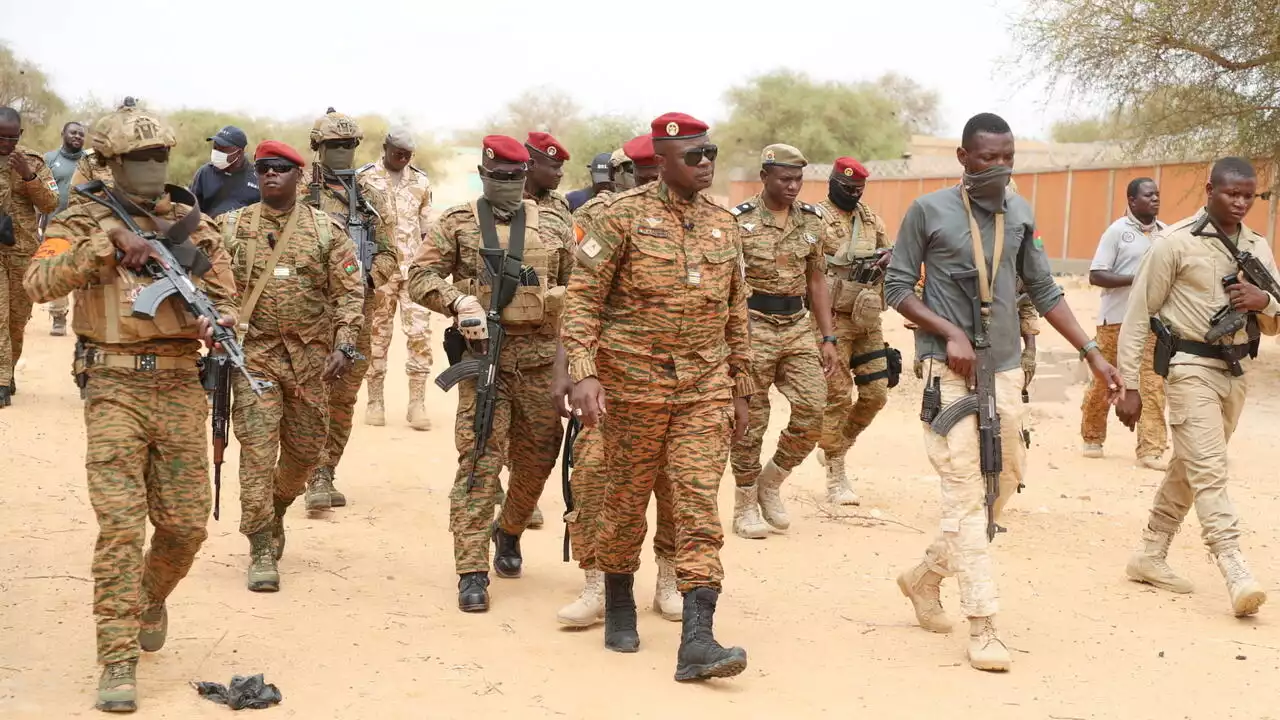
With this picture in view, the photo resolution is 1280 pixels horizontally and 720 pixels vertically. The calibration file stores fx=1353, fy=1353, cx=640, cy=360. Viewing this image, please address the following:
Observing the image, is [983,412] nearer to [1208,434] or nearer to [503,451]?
[1208,434]

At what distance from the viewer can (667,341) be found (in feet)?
18.9

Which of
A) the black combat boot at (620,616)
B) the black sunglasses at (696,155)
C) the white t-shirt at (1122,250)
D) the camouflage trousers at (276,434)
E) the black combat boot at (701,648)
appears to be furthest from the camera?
the white t-shirt at (1122,250)

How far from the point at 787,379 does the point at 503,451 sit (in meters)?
2.33

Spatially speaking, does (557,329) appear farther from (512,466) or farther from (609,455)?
(609,455)

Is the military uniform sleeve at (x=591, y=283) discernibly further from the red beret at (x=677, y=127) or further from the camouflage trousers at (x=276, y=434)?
the camouflage trousers at (x=276, y=434)

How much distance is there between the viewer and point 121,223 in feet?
17.4

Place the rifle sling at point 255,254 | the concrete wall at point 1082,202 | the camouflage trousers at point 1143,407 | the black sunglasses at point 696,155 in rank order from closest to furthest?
the black sunglasses at point 696,155 → the rifle sling at point 255,254 → the camouflage trousers at point 1143,407 → the concrete wall at point 1082,202

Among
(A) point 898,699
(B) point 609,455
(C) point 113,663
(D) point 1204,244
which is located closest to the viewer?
(C) point 113,663

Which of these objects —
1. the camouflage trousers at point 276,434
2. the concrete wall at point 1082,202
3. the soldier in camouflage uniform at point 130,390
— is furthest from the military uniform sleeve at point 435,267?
the concrete wall at point 1082,202

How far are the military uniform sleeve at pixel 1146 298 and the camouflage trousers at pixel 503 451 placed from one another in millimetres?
2983

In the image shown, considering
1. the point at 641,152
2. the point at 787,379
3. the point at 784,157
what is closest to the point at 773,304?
the point at 787,379

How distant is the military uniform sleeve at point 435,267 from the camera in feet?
22.4

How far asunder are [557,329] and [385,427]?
5723mm

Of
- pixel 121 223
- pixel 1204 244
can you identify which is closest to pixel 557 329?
pixel 121 223
